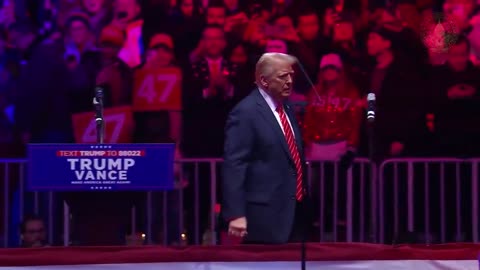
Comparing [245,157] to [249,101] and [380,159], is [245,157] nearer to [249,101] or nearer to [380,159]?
[249,101]

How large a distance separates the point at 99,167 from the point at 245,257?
1201 millimetres

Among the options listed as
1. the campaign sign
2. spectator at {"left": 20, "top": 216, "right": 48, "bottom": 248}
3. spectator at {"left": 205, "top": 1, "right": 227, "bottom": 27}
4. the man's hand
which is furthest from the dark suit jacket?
spectator at {"left": 205, "top": 1, "right": 227, "bottom": 27}

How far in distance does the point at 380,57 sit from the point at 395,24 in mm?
390

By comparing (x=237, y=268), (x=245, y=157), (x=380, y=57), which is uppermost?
(x=380, y=57)

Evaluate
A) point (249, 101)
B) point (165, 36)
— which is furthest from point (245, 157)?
point (165, 36)

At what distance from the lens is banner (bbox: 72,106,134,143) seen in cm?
1024

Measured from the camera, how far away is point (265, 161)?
24.5 feet

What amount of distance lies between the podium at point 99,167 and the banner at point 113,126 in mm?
2208

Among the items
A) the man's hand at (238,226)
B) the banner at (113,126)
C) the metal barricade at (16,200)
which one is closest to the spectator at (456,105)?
the banner at (113,126)

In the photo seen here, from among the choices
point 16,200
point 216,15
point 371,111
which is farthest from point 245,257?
point 216,15

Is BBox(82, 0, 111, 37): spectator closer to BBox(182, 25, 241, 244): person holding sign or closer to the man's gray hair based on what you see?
BBox(182, 25, 241, 244): person holding sign

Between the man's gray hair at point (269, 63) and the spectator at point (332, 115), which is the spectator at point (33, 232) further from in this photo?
the man's gray hair at point (269, 63)

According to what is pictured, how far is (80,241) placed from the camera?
27.1ft

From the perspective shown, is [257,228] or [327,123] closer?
[257,228]
